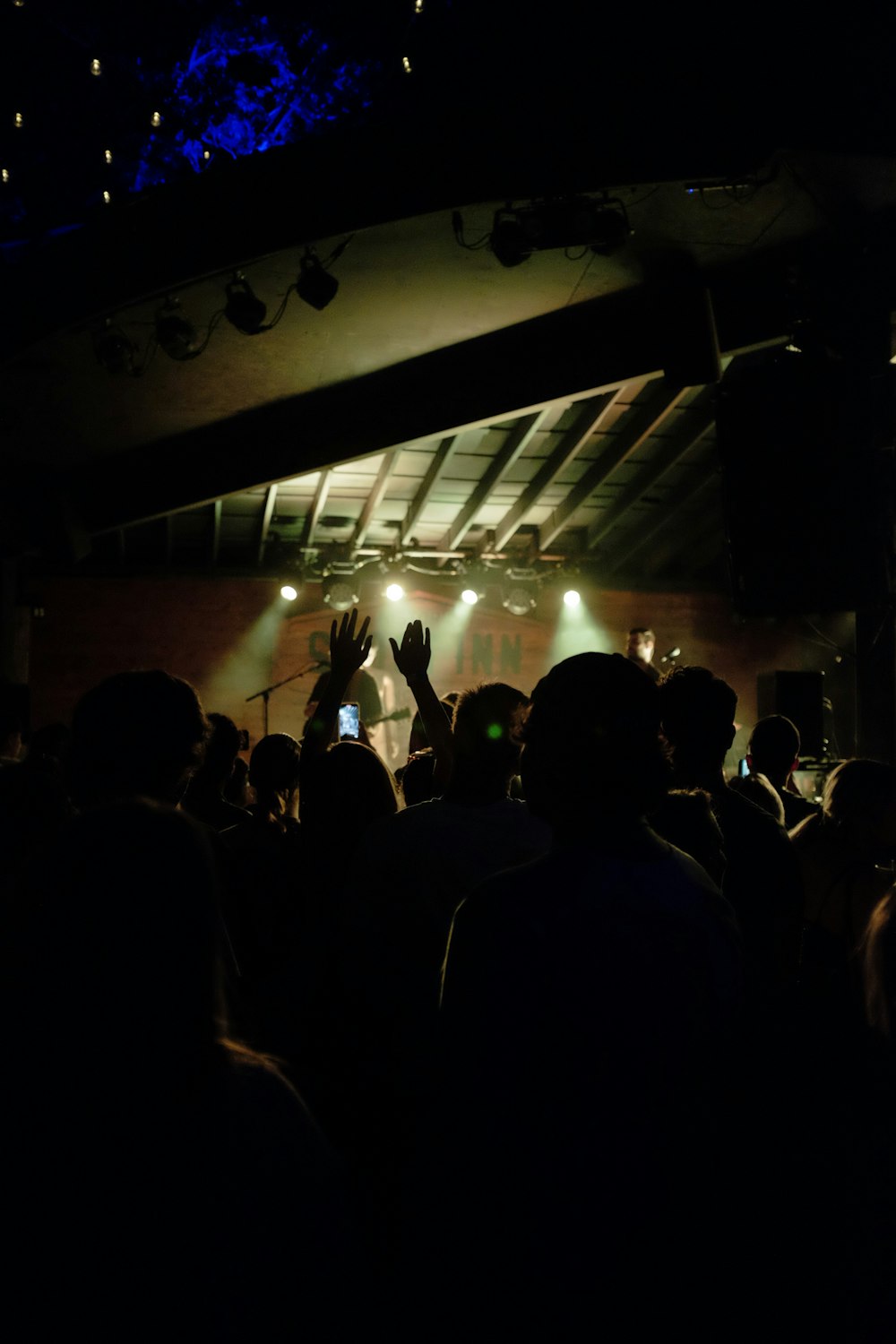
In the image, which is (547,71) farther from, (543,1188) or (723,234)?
(543,1188)

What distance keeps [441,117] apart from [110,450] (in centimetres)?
420

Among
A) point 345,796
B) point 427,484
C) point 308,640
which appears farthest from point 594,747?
point 308,640

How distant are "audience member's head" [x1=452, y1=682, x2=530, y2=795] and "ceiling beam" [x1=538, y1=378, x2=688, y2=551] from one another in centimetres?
698

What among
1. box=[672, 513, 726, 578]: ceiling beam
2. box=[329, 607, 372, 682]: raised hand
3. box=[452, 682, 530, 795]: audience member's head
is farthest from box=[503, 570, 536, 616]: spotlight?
box=[452, 682, 530, 795]: audience member's head

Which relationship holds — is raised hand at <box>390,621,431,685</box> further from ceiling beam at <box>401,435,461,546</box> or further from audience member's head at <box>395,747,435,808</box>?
ceiling beam at <box>401,435,461,546</box>

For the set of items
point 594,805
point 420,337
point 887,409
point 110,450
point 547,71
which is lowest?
point 594,805

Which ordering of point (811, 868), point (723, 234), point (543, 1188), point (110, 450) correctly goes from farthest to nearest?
point (110, 450) → point (723, 234) → point (811, 868) → point (543, 1188)

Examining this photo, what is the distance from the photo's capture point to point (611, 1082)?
43.6 inches

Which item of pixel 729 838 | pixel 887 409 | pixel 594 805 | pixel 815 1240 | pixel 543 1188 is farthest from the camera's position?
pixel 887 409

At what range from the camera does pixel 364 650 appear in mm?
2926

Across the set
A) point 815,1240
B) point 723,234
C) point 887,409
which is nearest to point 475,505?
point 723,234

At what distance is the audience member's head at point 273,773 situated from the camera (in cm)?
296

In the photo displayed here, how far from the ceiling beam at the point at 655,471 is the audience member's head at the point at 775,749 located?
20.6ft

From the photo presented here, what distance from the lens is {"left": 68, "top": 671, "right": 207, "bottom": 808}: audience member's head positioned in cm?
111
